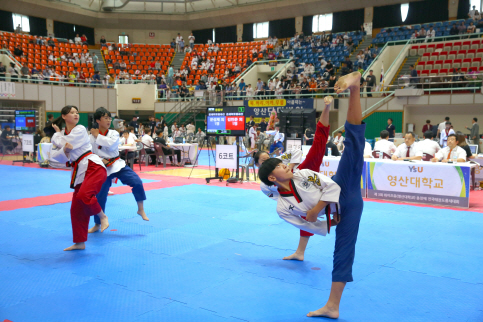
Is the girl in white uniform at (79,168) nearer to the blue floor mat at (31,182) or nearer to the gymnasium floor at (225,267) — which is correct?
the gymnasium floor at (225,267)

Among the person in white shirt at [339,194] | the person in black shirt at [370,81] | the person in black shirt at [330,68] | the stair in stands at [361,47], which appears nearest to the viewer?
the person in white shirt at [339,194]

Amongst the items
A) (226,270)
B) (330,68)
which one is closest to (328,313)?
(226,270)

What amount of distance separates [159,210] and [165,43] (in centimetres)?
3033

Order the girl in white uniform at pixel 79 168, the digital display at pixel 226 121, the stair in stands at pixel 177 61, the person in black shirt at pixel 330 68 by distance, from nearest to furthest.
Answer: the girl in white uniform at pixel 79 168
the digital display at pixel 226 121
the person in black shirt at pixel 330 68
the stair in stands at pixel 177 61

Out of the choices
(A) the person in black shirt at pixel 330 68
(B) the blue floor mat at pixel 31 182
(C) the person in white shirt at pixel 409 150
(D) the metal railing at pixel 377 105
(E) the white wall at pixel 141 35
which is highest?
(E) the white wall at pixel 141 35

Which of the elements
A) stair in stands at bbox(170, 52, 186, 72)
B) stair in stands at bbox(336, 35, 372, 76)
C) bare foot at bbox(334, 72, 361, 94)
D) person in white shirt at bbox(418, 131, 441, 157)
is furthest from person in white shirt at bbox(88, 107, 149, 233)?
stair in stands at bbox(170, 52, 186, 72)

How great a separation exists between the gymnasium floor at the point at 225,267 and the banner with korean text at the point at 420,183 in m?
0.50

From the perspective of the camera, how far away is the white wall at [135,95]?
2661 centimetres

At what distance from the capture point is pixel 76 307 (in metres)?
3.41

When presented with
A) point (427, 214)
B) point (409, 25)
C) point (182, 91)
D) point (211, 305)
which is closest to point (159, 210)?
point (211, 305)

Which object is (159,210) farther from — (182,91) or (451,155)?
(182,91)

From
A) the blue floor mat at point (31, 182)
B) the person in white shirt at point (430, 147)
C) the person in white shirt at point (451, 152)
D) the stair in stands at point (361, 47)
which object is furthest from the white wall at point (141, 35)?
the person in white shirt at point (451, 152)

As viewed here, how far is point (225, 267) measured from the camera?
445 cm

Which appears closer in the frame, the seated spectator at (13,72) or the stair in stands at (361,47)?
the seated spectator at (13,72)
